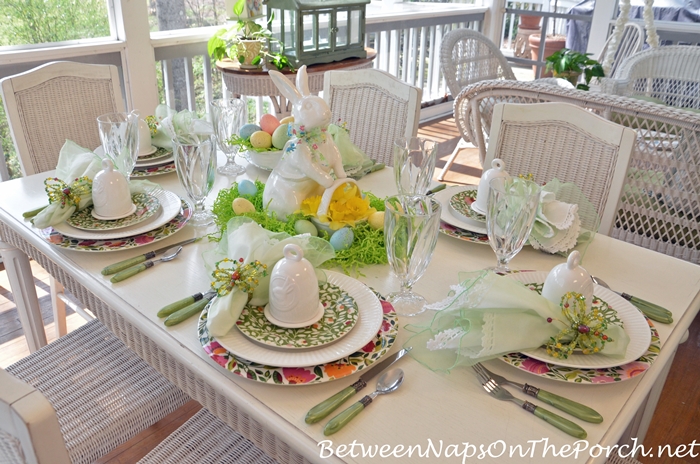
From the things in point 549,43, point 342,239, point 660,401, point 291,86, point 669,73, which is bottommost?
point 660,401

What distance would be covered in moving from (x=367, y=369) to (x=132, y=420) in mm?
589

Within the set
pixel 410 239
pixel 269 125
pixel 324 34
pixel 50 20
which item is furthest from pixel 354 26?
pixel 410 239

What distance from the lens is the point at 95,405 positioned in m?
1.15

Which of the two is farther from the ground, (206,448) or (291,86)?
(291,86)

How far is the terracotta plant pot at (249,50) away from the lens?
2.71m

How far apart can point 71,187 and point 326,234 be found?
537 mm

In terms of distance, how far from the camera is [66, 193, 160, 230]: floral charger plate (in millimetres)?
1162

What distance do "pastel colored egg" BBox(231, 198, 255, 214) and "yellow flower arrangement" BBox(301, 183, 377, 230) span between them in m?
0.12

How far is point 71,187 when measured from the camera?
3.89 ft

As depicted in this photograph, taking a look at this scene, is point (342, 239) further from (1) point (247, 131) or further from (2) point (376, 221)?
(1) point (247, 131)

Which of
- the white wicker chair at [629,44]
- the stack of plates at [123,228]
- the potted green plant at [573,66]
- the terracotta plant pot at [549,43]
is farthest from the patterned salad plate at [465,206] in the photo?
the terracotta plant pot at [549,43]

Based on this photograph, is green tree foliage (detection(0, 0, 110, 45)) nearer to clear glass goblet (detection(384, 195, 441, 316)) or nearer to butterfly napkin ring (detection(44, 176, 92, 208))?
butterfly napkin ring (detection(44, 176, 92, 208))

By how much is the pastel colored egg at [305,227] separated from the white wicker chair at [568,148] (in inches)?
22.9

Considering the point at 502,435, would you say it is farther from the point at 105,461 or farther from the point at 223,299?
the point at 105,461
